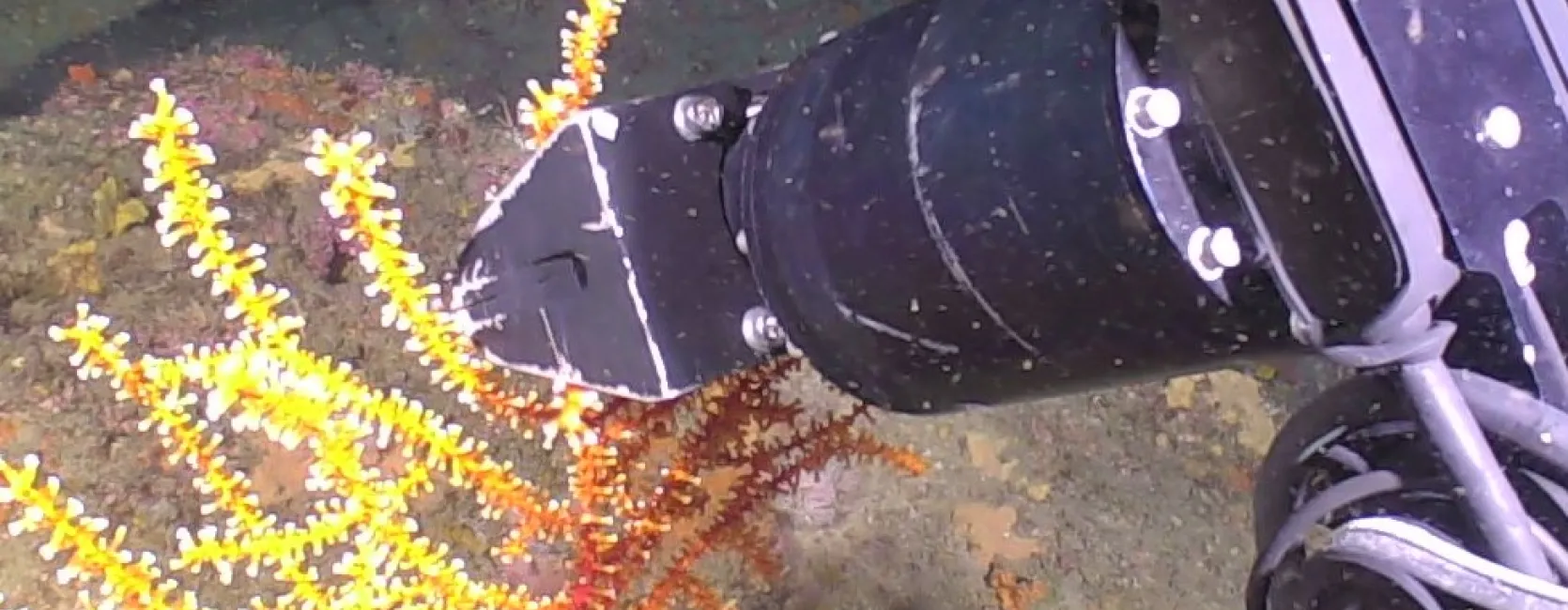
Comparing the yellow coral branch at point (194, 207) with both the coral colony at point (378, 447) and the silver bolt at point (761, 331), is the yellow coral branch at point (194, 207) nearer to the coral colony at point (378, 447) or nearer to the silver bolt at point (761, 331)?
the coral colony at point (378, 447)

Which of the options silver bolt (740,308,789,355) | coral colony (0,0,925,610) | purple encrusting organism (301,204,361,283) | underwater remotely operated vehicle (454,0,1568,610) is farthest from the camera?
purple encrusting organism (301,204,361,283)

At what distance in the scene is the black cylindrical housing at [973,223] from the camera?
637mm

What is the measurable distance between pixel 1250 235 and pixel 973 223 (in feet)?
0.50

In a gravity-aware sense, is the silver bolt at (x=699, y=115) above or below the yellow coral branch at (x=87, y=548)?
above

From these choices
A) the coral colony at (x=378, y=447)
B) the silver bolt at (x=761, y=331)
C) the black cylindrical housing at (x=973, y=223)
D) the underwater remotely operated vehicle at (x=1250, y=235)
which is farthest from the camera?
the coral colony at (x=378, y=447)

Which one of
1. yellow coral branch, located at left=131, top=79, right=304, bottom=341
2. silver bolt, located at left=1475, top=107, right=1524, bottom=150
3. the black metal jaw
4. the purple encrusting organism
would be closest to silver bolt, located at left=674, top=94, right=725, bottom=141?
the black metal jaw

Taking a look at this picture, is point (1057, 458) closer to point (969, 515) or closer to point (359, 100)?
point (969, 515)

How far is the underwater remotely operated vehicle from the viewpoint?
521 mm

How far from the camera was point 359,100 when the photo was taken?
1889 mm

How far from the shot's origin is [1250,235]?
1.92ft

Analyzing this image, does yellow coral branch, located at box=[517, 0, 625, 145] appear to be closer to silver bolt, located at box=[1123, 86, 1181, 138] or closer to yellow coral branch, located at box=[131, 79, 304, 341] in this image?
yellow coral branch, located at box=[131, 79, 304, 341]

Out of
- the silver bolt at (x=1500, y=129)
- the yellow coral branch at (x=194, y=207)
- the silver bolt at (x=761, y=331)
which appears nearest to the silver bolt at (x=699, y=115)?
the silver bolt at (x=761, y=331)

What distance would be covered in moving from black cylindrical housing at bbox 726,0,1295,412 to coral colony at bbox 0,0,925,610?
0.36 m

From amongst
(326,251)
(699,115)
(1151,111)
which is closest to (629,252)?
(699,115)
